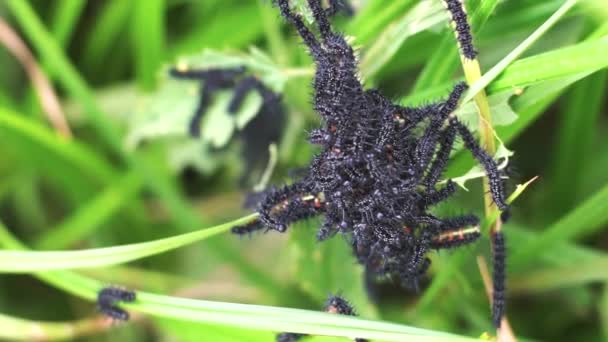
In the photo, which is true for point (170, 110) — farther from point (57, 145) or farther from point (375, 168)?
point (375, 168)

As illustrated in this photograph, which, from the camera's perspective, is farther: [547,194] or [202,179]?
[202,179]

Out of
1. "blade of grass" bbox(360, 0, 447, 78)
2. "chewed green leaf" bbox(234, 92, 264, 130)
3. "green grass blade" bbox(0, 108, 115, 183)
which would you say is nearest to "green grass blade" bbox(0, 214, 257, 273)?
"chewed green leaf" bbox(234, 92, 264, 130)

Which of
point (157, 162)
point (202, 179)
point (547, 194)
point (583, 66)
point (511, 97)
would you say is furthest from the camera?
point (202, 179)

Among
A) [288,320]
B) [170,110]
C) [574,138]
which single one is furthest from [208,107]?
[574,138]

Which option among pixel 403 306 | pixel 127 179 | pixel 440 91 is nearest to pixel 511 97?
pixel 440 91

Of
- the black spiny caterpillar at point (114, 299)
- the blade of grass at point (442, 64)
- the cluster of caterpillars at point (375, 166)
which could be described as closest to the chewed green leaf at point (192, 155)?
the black spiny caterpillar at point (114, 299)

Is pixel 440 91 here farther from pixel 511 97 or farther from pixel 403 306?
pixel 403 306
